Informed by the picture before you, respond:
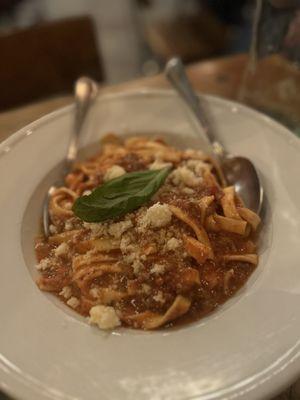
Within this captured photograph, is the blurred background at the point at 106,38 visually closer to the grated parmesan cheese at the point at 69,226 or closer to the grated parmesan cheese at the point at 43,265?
the grated parmesan cheese at the point at 69,226

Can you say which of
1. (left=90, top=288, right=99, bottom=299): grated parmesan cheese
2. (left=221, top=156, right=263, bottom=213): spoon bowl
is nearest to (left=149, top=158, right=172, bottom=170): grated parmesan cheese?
(left=221, top=156, right=263, bottom=213): spoon bowl

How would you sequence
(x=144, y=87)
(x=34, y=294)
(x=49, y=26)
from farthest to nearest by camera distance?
(x=49, y=26), (x=144, y=87), (x=34, y=294)

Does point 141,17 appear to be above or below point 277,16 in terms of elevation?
below

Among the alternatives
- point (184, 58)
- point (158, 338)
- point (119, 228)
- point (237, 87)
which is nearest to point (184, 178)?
point (119, 228)

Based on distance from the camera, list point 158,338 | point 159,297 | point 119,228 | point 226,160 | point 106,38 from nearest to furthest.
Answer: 1. point 158,338
2. point 159,297
3. point 119,228
4. point 226,160
5. point 106,38

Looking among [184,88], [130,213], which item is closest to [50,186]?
[130,213]

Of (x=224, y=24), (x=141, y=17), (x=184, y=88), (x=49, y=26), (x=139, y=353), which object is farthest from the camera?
(x=141, y=17)

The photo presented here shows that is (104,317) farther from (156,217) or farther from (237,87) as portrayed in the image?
(237,87)

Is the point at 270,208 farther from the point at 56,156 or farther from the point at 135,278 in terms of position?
the point at 56,156
